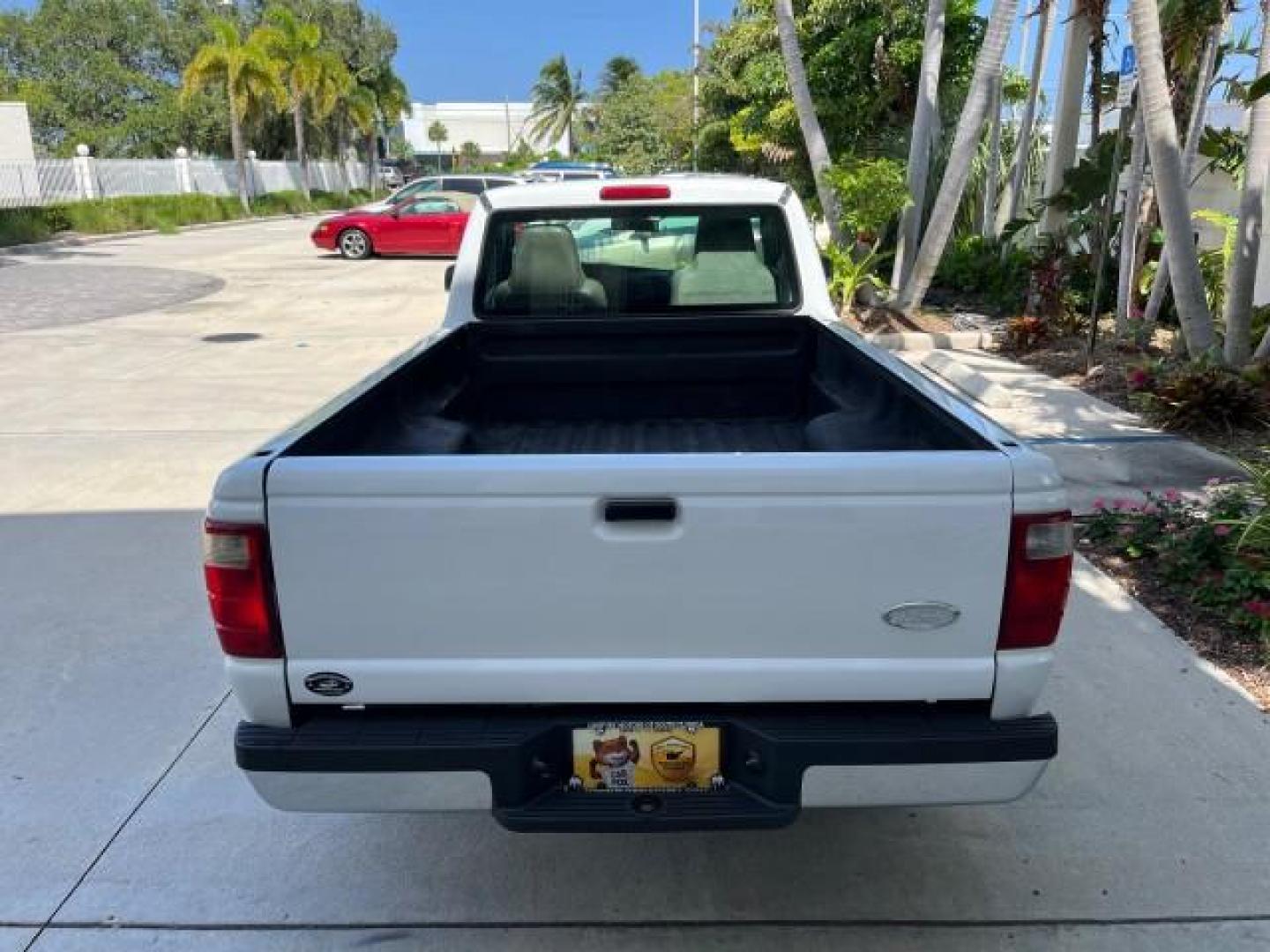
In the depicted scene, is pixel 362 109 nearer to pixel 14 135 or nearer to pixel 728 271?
pixel 14 135

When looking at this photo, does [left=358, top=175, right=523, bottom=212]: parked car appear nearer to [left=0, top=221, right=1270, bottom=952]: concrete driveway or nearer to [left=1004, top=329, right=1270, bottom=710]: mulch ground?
[left=1004, top=329, right=1270, bottom=710]: mulch ground

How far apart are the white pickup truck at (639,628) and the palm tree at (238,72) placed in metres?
36.7

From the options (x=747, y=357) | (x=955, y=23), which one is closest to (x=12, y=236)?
(x=955, y=23)

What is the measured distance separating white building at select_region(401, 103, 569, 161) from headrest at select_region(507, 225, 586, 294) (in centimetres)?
10355

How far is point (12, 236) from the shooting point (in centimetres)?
2264

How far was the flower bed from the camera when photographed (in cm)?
410

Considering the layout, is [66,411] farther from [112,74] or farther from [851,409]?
[112,74]

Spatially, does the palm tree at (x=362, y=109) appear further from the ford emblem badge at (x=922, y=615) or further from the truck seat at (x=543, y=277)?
the ford emblem badge at (x=922, y=615)

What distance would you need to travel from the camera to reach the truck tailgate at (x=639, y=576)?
2104 mm

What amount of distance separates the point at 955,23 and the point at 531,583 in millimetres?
14591

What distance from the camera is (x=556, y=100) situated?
78.6m

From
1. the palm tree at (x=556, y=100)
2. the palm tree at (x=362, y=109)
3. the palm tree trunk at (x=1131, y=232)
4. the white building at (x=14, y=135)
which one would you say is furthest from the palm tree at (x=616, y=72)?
the palm tree trunk at (x=1131, y=232)

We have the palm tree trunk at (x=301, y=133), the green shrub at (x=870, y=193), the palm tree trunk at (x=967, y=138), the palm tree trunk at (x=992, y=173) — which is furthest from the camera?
the palm tree trunk at (x=301, y=133)

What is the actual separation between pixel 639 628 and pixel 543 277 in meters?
2.54
